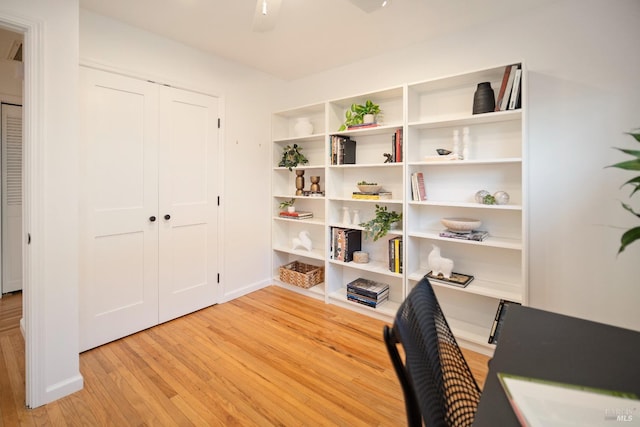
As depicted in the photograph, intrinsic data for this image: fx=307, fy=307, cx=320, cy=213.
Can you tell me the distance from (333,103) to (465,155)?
1.43 meters

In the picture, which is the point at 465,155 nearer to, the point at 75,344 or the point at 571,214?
the point at 571,214

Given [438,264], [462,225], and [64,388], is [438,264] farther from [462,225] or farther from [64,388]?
[64,388]

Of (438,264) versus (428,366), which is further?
(438,264)

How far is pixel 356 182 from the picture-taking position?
3.22m

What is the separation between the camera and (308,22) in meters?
2.39

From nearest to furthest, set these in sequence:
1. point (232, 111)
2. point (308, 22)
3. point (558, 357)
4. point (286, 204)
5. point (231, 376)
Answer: point (558, 357) → point (231, 376) → point (308, 22) → point (232, 111) → point (286, 204)

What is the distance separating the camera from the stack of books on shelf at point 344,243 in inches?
120

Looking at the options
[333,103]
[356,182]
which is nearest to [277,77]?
[333,103]

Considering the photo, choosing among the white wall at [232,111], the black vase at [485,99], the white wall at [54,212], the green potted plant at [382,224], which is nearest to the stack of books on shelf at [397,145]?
the green potted plant at [382,224]

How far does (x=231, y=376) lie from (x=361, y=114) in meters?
2.43

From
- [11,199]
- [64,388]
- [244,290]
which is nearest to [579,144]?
[244,290]

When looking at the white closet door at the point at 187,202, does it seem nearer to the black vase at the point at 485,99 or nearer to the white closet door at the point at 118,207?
the white closet door at the point at 118,207

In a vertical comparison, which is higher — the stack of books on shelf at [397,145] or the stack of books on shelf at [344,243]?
the stack of books on shelf at [397,145]

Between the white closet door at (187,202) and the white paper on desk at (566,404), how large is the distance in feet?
8.89
